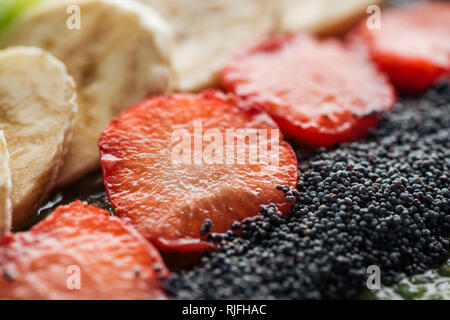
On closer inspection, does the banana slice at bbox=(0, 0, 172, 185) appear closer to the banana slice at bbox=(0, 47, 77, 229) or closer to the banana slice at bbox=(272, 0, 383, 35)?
the banana slice at bbox=(0, 47, 77, 229)

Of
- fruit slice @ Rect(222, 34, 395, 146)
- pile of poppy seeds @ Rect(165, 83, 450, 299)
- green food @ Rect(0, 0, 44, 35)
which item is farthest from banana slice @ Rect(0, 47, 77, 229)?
fruit slice @ Rect(222, 34, 395, 146)

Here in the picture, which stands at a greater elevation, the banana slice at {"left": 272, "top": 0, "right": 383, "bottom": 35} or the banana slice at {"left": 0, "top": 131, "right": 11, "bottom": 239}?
the banana slice at {"left": 272, "top": 0, "right": 383, "bottom": 35}

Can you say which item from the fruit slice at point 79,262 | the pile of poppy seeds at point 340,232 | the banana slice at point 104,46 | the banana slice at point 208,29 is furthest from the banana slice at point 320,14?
the fruit slice at point 79,262

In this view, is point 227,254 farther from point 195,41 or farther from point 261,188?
point 195,41

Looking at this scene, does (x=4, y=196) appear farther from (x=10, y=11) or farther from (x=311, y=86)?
(x=311, y=86)

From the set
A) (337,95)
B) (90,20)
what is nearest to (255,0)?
(337,95)

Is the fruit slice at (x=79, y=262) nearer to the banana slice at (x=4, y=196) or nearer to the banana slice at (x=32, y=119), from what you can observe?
the banana slice at (x=4, y=196)
